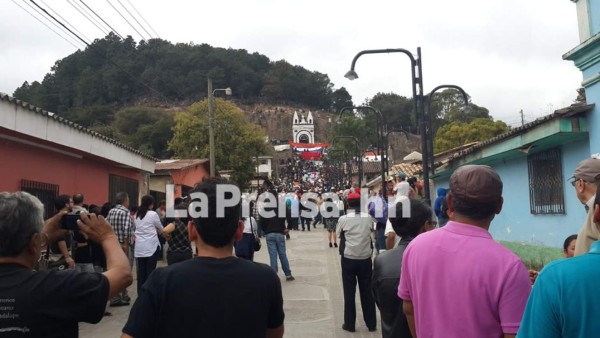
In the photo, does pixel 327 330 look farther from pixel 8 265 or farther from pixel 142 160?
pixel 142 160

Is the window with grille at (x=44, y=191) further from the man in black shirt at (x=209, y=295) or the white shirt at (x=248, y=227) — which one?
the man in black shirt at (x=209, y=295)

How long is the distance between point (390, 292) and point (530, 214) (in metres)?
7.93

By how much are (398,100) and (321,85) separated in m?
38.7

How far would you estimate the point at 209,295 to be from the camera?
218 cm

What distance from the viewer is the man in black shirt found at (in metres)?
2.16

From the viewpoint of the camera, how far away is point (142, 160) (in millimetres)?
16172

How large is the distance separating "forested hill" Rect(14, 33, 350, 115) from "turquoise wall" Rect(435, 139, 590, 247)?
21092 millimetres

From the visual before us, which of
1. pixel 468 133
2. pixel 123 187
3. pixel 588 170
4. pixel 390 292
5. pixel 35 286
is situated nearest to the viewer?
pixel 35 286

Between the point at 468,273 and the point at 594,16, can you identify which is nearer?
the point at 468,273

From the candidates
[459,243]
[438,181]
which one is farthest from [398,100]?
[459,243]

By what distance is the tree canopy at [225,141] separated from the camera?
113 ft

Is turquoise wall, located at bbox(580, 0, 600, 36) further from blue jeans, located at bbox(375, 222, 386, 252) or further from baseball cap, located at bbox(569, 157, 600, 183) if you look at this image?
baseball cap, located at bbox(569, 157, 600, 183)

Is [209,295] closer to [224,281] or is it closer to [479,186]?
[224,281]

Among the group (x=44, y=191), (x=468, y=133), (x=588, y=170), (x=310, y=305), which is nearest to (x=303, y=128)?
(x=468, y=133)
